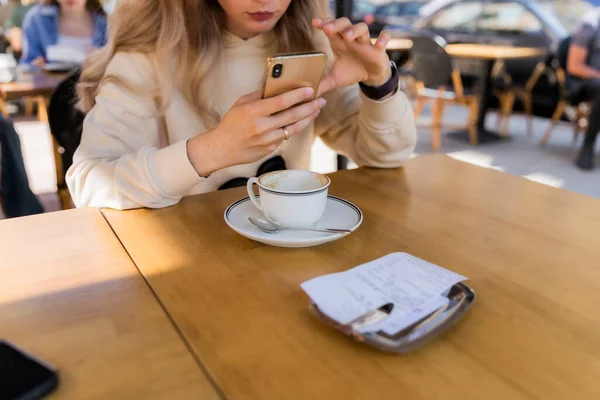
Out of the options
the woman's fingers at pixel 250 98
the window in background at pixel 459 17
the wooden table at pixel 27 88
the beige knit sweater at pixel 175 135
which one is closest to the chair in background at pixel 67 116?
the beige knit sweater at pixel 175 135

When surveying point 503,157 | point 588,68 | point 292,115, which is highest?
point 292,115

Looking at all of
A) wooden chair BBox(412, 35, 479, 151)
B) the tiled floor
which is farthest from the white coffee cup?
wooden chair BBox(412, 35, 479, 151)

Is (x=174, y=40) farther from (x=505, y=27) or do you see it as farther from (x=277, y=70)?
(x=505, y=27)

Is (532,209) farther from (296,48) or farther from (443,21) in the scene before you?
(443,21)

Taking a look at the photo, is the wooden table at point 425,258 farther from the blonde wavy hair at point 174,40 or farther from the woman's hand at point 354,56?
the blonde wavy hair at point 174,40

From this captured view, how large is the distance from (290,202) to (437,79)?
3.59m

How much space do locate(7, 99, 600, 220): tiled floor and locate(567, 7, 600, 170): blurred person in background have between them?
0.15 m

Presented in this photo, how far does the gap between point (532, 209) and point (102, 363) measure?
693 millimetres

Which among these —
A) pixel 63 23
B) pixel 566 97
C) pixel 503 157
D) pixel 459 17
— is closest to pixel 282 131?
pixel 63 23

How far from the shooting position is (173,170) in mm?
791

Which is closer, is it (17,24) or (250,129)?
(250,129)

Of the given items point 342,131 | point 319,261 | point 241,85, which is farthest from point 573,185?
point 319,261

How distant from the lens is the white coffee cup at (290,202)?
67cm

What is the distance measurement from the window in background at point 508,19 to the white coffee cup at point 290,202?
5.07 m
